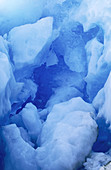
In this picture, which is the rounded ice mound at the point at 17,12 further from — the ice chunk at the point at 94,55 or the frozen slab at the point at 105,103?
the frozen slab at the point at 105,103

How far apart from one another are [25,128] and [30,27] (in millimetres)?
1451

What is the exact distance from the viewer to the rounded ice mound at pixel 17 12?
337 cm

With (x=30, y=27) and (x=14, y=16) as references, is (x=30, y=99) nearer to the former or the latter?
(x=30, y=27)

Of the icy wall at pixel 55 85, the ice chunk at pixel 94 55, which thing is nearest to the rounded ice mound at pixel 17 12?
the icy wall at pixel 55 85

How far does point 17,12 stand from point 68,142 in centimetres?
253

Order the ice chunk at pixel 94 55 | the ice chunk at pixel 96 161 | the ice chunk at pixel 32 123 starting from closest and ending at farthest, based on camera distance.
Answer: the ice chunk at pixel 96 161 < the ice chunk at pixel 32 123 < the ice chunk at pixel 94 55

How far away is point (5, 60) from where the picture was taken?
238 cm

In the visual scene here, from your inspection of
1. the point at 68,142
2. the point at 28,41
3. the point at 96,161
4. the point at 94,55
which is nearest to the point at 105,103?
the point at 68,142

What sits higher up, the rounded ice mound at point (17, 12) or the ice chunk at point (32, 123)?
the rounded ice mound at point (17, 12)

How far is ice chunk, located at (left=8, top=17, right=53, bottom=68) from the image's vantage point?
300 cm

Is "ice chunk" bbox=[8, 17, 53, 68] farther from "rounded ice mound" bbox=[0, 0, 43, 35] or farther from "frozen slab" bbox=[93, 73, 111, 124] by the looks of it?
"frozen slab" bbox=[93, 73, 111, 124]

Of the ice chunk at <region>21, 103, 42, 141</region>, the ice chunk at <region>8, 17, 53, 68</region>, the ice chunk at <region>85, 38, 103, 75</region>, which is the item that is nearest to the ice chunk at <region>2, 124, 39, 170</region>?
the ice chunk at <region>21, 103, 42, 141</region>

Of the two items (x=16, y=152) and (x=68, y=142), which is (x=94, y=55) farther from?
(x=16, y=152)

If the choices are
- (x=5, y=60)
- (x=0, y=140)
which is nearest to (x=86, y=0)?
(x=5, y=60)
